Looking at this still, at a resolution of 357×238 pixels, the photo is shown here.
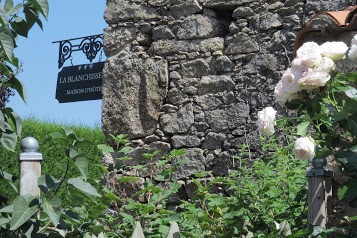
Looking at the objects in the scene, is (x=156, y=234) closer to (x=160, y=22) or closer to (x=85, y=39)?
(x=160, y=22)

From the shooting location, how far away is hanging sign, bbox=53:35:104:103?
925 cm

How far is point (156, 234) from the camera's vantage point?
3.54m

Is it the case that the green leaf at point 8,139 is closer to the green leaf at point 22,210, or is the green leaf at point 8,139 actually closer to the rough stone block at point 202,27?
the green leaf at point 22,210

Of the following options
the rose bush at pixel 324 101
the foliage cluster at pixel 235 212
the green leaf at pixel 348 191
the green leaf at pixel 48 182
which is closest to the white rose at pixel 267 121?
the rose bush at pixel 324 101

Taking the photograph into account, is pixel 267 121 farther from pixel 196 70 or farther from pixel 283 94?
pixel 196 70

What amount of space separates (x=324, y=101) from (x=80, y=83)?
6.88 m

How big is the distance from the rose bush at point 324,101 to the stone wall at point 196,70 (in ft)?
10.2

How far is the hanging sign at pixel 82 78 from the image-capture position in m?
9.25

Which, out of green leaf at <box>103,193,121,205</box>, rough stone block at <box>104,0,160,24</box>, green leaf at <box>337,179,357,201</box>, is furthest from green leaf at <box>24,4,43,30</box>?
rough stone block at <box>104,0,160,24</box>

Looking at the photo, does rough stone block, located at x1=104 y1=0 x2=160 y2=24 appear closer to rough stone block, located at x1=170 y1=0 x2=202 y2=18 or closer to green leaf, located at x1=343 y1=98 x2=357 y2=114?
rough stone block, located at x1=170 y1=0 x2=202 y2=18

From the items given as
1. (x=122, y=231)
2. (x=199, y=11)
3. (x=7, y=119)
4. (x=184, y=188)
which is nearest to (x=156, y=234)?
(x=122, y=231)

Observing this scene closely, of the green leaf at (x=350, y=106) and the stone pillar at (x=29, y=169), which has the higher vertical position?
the green leaf at (x=350, y=106)

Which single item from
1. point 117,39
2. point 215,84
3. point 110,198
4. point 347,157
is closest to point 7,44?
point 347,157

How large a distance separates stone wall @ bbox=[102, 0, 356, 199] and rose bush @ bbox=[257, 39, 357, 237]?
3120mm
